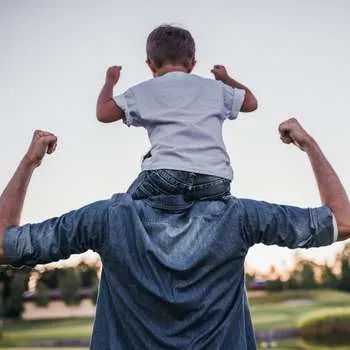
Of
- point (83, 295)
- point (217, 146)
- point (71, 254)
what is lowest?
point (83, 295)

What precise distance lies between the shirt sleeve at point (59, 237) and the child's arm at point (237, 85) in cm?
36

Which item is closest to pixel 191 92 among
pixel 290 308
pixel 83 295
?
pixel 83 295

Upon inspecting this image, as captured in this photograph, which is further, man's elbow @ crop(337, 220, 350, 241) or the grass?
the grass

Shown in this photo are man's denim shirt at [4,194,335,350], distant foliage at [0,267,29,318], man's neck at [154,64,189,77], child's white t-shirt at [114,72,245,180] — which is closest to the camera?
man's denim shirt at [4,194,335,350]

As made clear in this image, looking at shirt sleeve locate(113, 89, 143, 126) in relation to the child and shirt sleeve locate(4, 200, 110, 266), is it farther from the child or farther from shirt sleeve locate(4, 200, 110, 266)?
shirt sleeve locate(4, 200, 110, 266)

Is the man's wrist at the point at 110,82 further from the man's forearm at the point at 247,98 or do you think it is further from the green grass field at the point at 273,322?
A: the green grass field at the point at 273,322

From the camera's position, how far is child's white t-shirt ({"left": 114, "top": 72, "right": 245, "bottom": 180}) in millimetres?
1325

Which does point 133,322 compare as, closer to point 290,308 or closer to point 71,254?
point 71,254

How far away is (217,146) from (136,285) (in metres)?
0.28

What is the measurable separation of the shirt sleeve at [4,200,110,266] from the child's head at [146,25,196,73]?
317 millimetres

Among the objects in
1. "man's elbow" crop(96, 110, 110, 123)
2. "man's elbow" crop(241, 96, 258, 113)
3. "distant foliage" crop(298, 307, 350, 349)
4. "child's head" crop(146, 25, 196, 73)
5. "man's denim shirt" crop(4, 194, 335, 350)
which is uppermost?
"child's head" crop(146, 25, 196, 73)

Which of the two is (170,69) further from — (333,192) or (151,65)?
(333,192)

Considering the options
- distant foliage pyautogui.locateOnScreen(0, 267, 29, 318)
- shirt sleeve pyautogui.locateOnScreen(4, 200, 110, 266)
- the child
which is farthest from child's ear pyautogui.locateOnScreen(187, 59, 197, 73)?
distant foliage pyautogui.locateOnScreen(0, 267, 29, 318)

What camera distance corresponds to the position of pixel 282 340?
25688 millimetres
